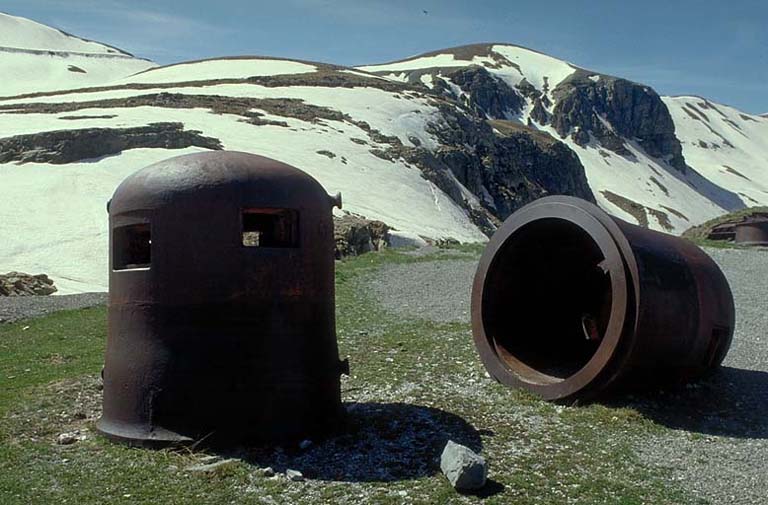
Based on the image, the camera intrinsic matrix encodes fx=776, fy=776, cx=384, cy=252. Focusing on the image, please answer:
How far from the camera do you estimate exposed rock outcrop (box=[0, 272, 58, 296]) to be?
21216mm

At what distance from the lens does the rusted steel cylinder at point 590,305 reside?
8992mm

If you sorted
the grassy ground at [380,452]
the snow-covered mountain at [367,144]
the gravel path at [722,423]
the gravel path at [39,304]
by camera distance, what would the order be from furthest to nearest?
the snow-covered mountain at [367,144]
the gravel path at [39,304]
the gravel path at [722,423]
the grassy ground at [380,452]

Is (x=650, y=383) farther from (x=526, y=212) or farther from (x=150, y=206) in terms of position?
(x=150, y=206)

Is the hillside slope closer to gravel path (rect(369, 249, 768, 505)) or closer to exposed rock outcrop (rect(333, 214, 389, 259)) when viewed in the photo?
exposed rock outcrop (rect(333, 214, 389, 259))

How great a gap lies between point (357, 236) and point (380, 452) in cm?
2060

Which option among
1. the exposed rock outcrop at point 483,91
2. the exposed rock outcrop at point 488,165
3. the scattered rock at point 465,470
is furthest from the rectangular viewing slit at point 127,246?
the exposed rock outcrop at point 483,91

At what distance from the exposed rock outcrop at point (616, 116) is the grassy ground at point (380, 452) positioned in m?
103

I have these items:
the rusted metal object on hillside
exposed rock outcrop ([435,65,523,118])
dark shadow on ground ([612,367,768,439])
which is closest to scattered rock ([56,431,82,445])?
the rusted metal object on hillside

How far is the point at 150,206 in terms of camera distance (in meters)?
7.45

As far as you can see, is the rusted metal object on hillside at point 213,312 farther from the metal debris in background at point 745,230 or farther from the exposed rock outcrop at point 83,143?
the exposed rock outcrop at point 83,143

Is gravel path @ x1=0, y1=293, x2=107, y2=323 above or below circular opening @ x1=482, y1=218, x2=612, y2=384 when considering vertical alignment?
below

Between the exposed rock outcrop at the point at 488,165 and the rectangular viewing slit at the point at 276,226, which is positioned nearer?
the rectangular viewing slit at the point at 276,226

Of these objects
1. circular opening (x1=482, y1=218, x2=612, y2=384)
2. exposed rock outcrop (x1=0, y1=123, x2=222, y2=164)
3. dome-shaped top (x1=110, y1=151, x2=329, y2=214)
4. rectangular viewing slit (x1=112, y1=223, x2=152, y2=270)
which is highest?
exposed rock outcrop (x1=0, y1=123, x2=222, y2=164)

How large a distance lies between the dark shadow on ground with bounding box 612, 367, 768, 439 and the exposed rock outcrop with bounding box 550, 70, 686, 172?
102 meters
